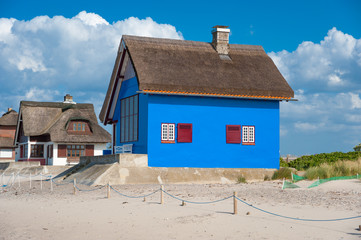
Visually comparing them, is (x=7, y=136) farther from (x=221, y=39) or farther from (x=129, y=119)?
(x=221, y=39)

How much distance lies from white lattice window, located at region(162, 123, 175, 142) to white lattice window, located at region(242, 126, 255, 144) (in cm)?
415

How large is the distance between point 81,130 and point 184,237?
38.1 metres

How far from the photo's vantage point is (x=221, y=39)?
95.7ft

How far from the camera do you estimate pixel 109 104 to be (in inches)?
1217

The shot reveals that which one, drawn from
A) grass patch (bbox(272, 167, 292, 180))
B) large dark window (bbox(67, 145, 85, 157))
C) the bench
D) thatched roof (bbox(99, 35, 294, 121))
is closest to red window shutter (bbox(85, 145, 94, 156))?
large dark window (bbox(67, 145, 85, 157))

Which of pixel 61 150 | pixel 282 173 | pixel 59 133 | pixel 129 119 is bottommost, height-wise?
pixel 282 173

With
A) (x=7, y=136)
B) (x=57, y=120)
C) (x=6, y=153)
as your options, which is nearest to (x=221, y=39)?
(x=57, y=120)

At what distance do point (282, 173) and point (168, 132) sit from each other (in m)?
6.59

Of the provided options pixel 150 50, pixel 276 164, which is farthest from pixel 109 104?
pixel 276 164

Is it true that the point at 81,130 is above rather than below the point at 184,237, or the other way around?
above

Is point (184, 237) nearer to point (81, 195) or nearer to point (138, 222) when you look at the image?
point (138, 222)

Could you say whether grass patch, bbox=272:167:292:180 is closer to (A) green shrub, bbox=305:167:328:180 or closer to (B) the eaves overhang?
(A) green shrub, bbox=305:167:328:180

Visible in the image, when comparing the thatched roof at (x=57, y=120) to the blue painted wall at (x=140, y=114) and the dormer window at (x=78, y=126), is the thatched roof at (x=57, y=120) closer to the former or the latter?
the dormer window at (x=78, y=126)

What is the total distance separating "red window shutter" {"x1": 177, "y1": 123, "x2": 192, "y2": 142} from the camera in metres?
25.3
